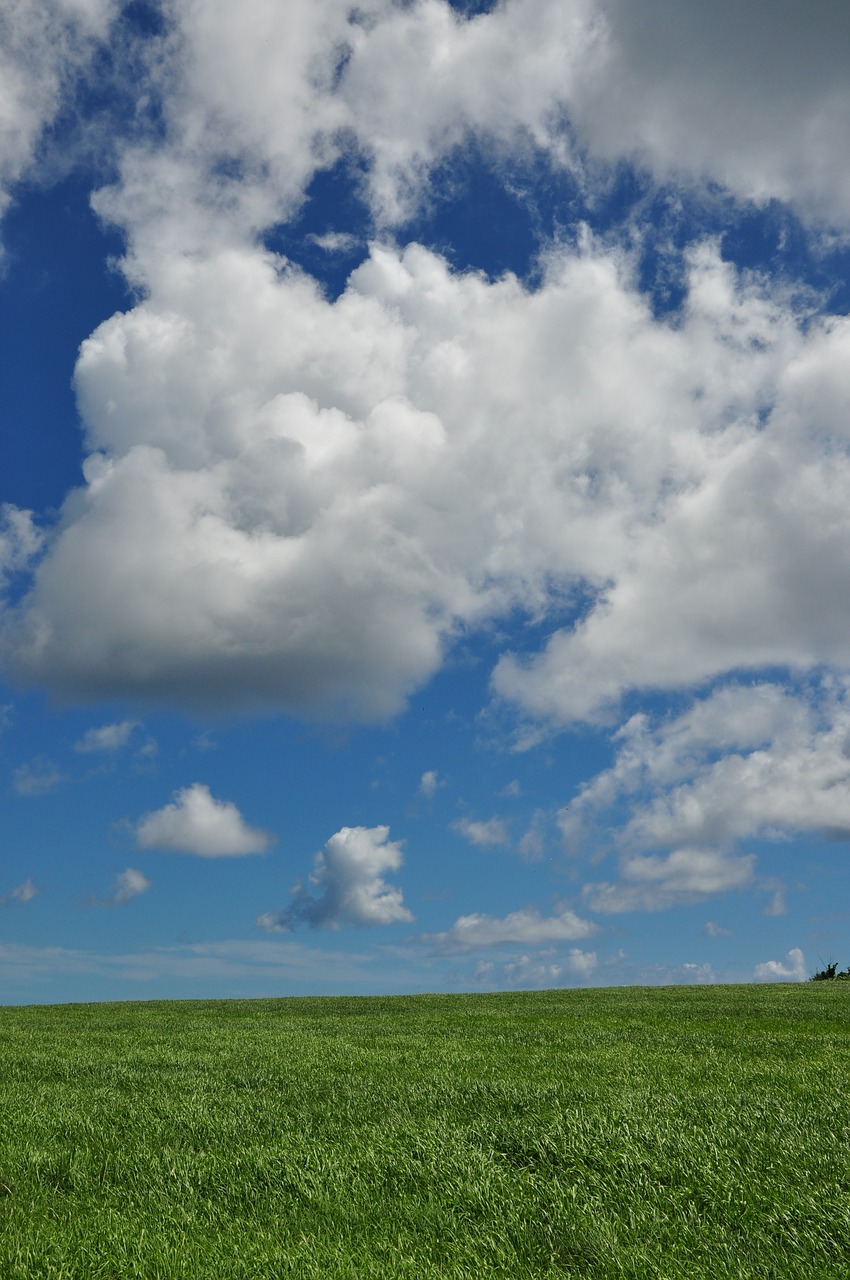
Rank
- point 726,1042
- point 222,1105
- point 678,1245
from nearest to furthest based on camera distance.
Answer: point 678,1245
point 222,1105
point 726,1042

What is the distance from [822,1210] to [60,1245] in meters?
5.66

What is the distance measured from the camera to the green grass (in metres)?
6.29

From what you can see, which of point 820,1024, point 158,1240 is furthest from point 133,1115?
point 820,1024

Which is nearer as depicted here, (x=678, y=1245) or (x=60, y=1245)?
(x=678, y=1245)

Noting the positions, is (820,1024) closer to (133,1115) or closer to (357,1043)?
(357,1043)

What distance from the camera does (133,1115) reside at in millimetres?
10992

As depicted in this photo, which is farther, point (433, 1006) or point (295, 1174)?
point (433, 1006)

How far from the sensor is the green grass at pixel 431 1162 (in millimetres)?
6289

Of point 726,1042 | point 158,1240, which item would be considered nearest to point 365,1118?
point 158,1240

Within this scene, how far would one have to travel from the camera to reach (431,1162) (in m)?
8.20

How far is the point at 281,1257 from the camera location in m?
6.25

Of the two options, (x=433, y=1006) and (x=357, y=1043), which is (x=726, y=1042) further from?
(x=433, y=1006)

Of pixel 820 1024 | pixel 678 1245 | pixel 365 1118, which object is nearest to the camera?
pixel 678 1245

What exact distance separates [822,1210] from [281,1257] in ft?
12.8
